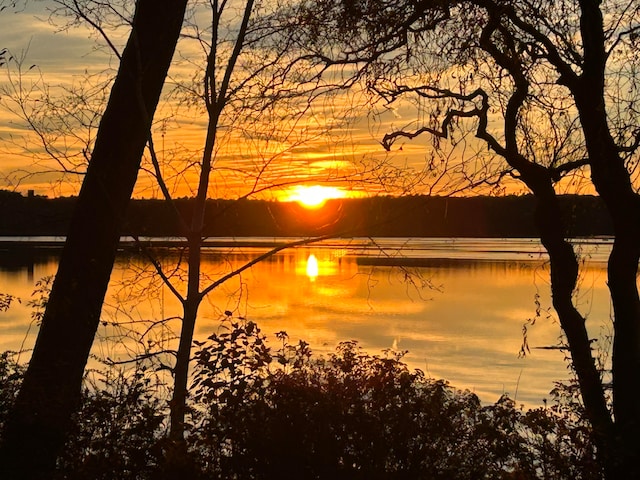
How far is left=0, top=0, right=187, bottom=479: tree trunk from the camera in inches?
222

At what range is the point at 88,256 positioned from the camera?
5898 millimetres

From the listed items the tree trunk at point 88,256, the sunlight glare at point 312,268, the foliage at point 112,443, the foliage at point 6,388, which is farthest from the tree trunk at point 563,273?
the sunlight glare at point 312,268

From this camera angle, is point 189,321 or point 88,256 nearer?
point 88,256

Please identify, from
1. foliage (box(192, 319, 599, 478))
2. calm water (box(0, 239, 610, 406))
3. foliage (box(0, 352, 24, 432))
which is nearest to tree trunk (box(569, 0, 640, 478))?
calm water (box(0, 239, 610, 406))

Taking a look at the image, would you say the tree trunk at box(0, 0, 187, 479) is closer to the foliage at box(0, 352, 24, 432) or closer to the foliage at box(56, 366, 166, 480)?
the foliage at box(56, 366, 166, 480)

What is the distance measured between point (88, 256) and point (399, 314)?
68.0 ft

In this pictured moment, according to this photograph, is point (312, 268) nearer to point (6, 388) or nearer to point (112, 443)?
point (6, 388)

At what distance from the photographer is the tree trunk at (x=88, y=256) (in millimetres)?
5637

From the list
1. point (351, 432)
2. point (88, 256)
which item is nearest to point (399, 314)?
point (88, 256)

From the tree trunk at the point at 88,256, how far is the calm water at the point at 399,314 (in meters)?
1.59

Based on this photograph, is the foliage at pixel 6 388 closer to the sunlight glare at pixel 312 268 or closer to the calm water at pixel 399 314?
the calm water at pixel 399 314

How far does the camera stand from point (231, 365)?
5.80 m

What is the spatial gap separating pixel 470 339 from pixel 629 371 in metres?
13.5

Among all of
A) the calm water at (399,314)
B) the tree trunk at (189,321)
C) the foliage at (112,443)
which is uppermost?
the tree trunk at (189,321)
